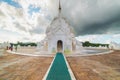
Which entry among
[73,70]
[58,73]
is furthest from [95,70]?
[58,73]

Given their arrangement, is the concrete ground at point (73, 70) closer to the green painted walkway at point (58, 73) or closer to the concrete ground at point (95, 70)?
the concrete ground at point (95, 70)

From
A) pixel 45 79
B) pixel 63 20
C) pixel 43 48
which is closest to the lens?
pixel 45 79

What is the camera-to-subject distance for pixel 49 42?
24609 millimetres

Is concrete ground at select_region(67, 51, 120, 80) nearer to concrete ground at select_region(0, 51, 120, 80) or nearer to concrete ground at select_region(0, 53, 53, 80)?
concrete ground at select_region(0, 51, 120, 80)

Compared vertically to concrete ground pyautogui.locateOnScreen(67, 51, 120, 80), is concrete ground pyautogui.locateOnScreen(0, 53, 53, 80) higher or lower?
higher

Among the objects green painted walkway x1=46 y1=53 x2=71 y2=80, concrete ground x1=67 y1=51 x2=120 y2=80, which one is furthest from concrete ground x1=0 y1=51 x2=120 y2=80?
green painted walkway x1=46 y1=53 x2=71 y2=80

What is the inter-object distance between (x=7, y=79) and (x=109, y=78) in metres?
5.24

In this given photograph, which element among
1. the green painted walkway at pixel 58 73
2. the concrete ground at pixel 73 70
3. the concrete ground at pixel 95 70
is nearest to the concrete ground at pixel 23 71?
the concrete ground at pixel 73 70

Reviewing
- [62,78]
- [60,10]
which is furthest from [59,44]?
[62,78]

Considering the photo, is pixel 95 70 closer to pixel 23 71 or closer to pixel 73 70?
pixel 73 70

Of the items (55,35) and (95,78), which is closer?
(95,78)

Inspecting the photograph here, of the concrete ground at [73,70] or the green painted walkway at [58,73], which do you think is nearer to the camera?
the green painted walkway at [58,73]

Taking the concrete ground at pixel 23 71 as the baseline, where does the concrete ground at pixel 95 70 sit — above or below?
below

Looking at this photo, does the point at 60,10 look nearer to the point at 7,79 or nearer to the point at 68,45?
the point at 68,45
